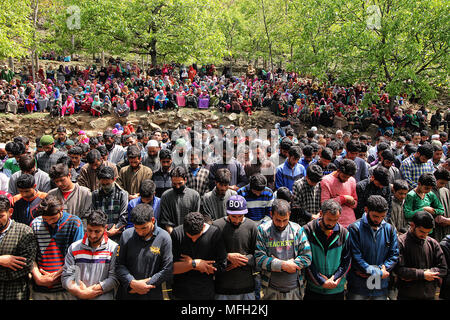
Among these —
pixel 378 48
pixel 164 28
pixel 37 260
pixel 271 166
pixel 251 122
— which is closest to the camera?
pixel 37 260

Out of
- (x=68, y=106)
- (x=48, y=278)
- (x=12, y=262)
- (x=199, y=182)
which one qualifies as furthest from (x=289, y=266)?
(x=68, y=106)

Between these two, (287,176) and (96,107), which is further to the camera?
(96,107)

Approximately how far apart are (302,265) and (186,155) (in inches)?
115

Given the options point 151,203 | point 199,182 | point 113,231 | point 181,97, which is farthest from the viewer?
point 181,97

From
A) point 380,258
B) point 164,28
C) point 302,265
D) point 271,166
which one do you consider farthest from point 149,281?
point 164,28

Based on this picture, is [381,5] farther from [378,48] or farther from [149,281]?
[149,281]

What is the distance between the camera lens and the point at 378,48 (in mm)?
14008

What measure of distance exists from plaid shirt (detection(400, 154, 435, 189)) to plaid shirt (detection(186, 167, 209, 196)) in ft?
11.2

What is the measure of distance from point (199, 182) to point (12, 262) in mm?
2601

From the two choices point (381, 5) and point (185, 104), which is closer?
point (381, 5)

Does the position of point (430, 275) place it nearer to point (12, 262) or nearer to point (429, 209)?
point (429, 209)

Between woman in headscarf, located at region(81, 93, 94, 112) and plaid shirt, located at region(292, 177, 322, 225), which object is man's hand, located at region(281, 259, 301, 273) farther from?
woman in headscarf, located at region(81, 93, 94, 112)

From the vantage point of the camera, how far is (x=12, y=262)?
10.5 feet

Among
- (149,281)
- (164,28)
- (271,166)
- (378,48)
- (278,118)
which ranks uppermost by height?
(164,28)
